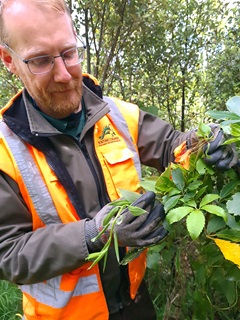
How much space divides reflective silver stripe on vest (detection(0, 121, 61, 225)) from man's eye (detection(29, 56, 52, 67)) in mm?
331

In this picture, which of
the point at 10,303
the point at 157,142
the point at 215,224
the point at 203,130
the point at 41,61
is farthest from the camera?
the point at 10,303

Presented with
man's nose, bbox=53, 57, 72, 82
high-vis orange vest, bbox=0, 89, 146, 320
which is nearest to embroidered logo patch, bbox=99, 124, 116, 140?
high-vis orange vest, bbox=0, 89, 146, 320

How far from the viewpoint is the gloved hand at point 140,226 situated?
51.5 inches

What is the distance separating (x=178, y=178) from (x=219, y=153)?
16 cm

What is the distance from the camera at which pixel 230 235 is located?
46.6 inches

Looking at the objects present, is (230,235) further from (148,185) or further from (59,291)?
(59,291)

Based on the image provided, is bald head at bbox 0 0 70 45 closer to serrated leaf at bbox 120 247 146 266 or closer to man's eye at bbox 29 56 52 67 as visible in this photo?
man's eye at bbox 29 56 52 67

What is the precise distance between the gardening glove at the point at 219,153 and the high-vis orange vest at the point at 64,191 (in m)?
0.44

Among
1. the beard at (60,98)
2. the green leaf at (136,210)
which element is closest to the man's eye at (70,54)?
the beard at (60,98)

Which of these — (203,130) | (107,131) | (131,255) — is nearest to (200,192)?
(203,130)

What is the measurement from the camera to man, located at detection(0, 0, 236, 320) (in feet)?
4.80

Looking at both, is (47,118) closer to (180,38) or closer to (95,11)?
(95,11)

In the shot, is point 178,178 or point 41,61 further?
point 41,61

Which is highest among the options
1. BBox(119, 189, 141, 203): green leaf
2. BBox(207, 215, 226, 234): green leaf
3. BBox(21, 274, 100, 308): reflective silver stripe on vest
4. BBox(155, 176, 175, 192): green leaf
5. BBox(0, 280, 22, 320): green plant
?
BBox(155, 176, 175, 192): green leaf
